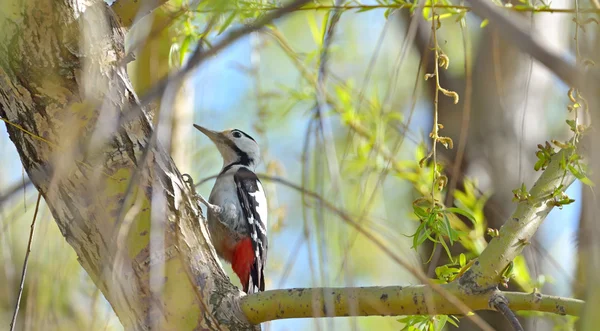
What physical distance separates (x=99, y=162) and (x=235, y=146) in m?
2.38

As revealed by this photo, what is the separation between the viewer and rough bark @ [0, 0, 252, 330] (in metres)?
1.94

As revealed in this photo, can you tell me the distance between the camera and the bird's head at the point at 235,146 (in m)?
4.42

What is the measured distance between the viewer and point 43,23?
1.93 metres

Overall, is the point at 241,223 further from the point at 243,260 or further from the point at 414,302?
the point at 414,302

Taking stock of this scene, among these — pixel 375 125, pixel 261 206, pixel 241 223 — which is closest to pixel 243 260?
pixel 241 223

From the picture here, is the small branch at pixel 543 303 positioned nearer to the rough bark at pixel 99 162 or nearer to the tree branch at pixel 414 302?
the tree branch at pixel 414 302

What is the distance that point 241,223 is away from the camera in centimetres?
393

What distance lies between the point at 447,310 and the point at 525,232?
312 mm

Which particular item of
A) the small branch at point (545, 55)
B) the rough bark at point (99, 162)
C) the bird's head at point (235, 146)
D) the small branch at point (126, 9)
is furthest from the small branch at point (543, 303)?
the bird's head at point (235, 146)

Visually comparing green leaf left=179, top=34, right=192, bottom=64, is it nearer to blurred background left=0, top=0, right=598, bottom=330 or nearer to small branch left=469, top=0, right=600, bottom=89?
blurred background left=0, top=0, right=598, bottom=330

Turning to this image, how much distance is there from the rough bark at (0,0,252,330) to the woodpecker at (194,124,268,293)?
1598 mm

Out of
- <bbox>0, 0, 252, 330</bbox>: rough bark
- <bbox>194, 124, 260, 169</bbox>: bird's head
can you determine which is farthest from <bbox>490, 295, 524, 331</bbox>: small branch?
<bbox>194, 124, 260, 169</bbox>: bird's head

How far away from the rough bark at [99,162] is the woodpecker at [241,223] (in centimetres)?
160

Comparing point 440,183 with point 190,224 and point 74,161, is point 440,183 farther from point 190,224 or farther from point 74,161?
point 74,161
